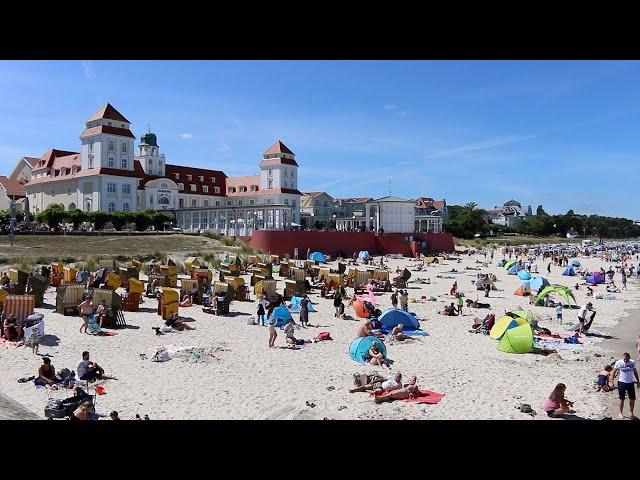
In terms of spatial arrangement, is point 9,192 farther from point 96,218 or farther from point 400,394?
point 400,394

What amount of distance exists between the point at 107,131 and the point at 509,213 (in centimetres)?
11670

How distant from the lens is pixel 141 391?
1019cm

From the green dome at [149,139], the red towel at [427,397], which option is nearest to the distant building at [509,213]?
the green dome at [149,139]

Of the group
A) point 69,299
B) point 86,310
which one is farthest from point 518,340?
point 69,299

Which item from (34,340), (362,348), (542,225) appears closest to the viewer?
(34,340)

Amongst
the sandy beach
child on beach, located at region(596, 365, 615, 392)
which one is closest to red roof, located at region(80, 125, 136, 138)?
the sandy beach

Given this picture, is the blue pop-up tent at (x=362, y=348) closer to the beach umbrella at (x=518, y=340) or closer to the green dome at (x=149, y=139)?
the beach umbrella at (x=518, y=340)

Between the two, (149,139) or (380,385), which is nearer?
(380,385)

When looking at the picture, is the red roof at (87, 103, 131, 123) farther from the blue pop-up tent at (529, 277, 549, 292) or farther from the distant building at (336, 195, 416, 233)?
the blue pop-up tent at (529, 277, 549, 292)

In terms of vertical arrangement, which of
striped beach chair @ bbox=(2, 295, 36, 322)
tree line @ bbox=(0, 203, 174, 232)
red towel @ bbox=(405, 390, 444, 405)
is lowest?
red towel @ bbox=(405, 390, 444, 405)

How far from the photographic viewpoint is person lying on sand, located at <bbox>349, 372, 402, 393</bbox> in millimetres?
10320

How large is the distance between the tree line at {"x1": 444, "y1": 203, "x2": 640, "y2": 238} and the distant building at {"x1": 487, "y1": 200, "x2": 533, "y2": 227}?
8.81m

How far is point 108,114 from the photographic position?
185 ft
